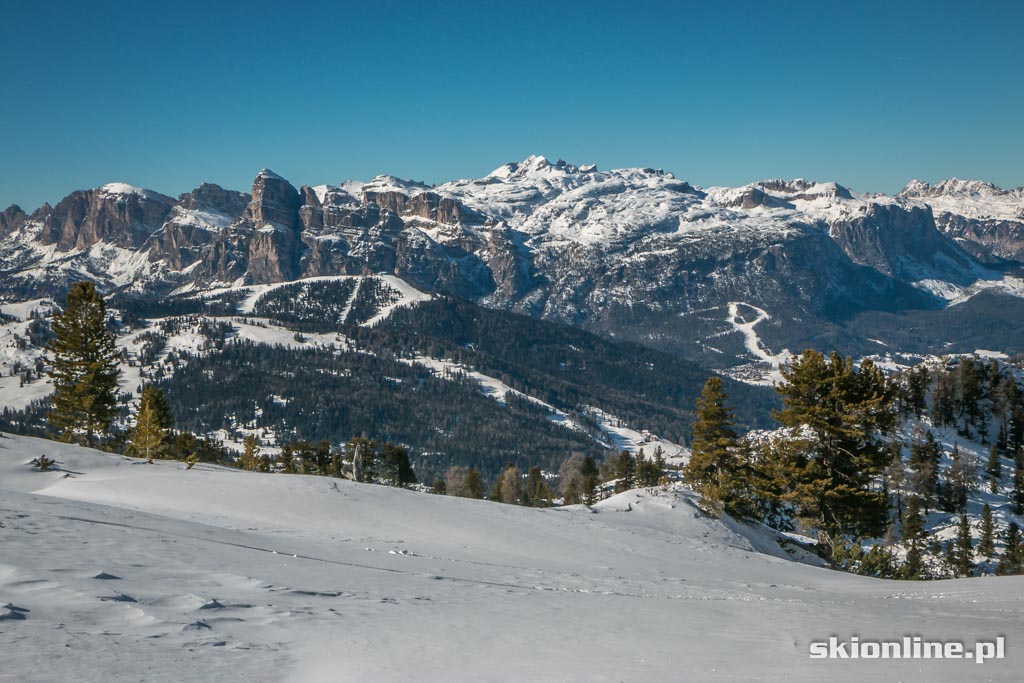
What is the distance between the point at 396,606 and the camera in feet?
42.6

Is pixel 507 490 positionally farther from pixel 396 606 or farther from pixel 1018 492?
pixel 396 606

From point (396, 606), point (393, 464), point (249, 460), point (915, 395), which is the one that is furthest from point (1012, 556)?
point (249, 460)

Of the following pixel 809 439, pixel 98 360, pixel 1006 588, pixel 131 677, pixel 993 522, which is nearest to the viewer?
pixel 131 677

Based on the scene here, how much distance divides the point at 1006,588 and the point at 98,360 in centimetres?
5201

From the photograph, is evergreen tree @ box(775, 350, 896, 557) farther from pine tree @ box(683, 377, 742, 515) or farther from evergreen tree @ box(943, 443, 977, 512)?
evergreen tree @ box(943, 443, 977, 512)

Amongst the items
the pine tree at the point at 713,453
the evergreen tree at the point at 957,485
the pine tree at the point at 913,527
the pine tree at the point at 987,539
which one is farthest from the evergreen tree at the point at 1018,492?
the pine tree at the point at 713,453

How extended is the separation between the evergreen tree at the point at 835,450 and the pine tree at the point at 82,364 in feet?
145

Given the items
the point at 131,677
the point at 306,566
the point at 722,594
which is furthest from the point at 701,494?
the point at 131,677

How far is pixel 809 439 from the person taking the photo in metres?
40.0

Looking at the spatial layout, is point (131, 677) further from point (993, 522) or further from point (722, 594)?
point (993, 522)

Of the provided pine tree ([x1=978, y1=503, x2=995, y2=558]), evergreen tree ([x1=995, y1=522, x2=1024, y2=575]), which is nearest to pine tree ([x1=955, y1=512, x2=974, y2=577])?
pine tree ([x1=978, y1=503, x2=995, y2=558])

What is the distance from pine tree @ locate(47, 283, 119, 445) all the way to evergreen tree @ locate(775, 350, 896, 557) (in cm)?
4406

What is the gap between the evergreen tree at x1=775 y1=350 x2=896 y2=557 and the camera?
3731cm

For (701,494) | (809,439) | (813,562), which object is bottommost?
(813,562)
